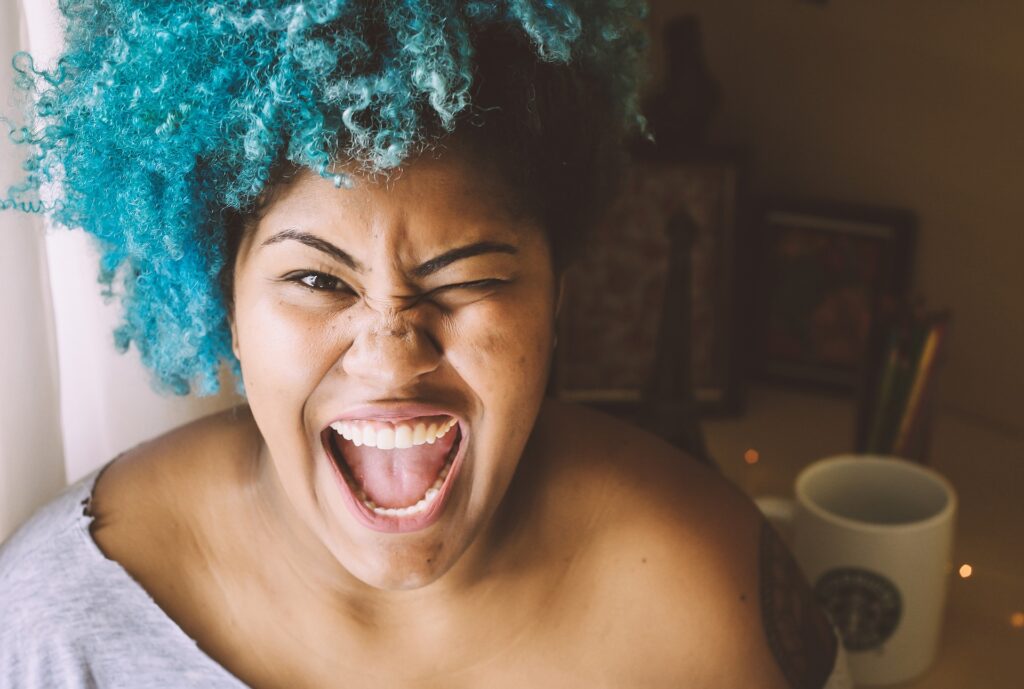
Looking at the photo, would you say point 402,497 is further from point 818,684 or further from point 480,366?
point 818,684

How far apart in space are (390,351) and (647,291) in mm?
870

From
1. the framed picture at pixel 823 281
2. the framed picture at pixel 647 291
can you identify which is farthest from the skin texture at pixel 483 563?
the framed picture at pixel 823 281

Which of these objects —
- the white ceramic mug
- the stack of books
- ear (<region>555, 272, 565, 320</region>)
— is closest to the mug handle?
the white ceramic mug

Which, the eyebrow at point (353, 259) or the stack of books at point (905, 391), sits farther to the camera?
the stack of books at point (905, 391)

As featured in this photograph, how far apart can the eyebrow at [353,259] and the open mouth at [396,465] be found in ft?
0.41

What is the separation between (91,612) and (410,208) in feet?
1.59

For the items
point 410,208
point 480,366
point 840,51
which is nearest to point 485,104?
point 410,208

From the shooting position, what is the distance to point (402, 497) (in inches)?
41.6

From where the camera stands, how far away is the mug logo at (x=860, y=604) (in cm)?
127

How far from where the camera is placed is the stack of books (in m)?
1.45

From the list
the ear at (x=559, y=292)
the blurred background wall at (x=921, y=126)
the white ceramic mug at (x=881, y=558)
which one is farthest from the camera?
the blurred background wall at (x=921, y=126)

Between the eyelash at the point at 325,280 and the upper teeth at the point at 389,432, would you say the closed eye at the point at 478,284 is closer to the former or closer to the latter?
the eyelash at the point at 325,280

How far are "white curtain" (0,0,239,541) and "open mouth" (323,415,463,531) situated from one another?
0.31m

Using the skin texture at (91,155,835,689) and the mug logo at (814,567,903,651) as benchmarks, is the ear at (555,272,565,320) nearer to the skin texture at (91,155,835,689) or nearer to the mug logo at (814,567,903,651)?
the skin texture at (91,155,835,689)
